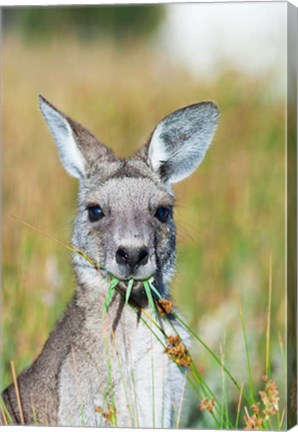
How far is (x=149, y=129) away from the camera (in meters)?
11.0

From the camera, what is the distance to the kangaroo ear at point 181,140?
310 inches

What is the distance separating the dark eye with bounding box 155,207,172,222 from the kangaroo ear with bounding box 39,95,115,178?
428mm

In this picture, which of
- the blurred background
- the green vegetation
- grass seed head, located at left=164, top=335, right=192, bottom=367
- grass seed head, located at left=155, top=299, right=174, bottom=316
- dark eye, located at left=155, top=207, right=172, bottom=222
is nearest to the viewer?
grass seed head, located at left=164, top=335, right=192, bottom=367

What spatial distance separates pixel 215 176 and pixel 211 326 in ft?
6.82

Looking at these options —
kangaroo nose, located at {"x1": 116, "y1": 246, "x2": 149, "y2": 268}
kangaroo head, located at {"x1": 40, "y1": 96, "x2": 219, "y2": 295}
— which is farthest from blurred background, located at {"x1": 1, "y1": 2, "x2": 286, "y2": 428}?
kangaroo nose, located at {"x1": 116, "y1": 246, "x2": 149, "y2": 268}

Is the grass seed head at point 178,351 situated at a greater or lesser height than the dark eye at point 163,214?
lesser

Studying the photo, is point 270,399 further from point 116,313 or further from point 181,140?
point 181,140

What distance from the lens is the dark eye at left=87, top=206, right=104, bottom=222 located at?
7.80 meters

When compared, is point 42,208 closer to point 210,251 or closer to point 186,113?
point 210,251

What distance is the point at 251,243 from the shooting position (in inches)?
431

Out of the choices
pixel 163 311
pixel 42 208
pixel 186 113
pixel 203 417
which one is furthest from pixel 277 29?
pixel 42 208

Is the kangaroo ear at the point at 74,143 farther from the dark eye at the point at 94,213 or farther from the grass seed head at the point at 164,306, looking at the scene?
the grass seed head at the point at 164,306

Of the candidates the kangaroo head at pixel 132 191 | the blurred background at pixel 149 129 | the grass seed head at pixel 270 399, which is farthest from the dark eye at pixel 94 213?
the grass seed head at pixel 270 399

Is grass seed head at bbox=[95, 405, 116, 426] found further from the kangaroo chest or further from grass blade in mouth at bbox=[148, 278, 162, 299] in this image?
grass blade in mouth at bbox=[148, 278, 162, 299]
